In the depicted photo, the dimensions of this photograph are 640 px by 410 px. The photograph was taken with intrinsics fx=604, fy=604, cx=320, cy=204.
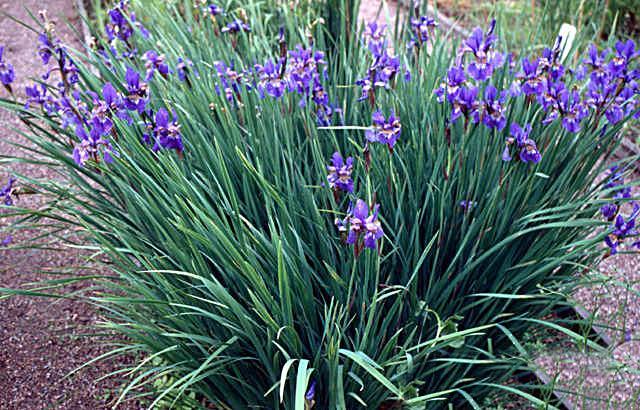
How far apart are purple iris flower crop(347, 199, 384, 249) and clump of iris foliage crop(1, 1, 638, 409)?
0.03 m

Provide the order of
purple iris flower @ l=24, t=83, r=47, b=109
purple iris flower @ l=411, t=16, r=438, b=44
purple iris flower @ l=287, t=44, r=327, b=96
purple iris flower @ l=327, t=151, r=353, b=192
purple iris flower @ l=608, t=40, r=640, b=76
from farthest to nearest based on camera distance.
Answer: purple iris flower @ l=411, t=16, r=438, b=44 → purple iris flower @ l=24, t=83, r=47, b=109 → purple iris flower @ l=287, t=44, r=327, b=96 → purple iris flower @ l=608, t=40, r=640, b=76 → purple iris flower @ l=327, t=151, r=353, b=192

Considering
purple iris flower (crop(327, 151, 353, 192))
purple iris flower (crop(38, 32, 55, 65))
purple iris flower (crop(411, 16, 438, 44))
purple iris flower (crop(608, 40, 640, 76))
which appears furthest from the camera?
purple iris flower (crop(411, 16, 438, 44))

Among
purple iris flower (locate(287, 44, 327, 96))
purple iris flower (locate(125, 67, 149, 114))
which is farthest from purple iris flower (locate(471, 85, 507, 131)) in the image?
purple iris flower (locate(125, 67, 149, 114))

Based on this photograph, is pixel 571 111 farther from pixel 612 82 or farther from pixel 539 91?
pixel 612 82

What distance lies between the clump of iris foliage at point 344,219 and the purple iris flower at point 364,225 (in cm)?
3

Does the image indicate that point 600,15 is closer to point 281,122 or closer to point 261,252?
point 281,122

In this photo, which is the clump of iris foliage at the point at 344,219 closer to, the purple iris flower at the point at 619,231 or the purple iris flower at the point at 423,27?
the purple iris flower at the point at 619,231

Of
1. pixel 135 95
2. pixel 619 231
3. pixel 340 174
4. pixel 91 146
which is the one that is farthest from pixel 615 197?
pixel 91 146

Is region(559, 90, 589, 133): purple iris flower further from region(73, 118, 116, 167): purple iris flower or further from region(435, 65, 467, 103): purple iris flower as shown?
region(73, 118, 116, 167): purple iris flower

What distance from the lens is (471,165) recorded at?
1.97 m

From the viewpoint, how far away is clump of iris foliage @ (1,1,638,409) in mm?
1674

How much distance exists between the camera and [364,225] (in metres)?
1.39

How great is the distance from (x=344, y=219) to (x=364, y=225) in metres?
0.23

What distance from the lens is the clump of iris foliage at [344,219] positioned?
1674 mm
